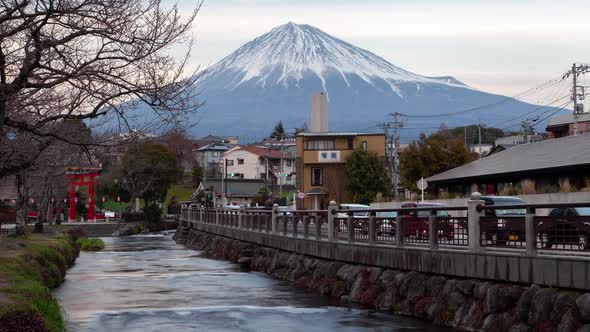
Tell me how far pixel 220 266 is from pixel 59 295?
15.2m

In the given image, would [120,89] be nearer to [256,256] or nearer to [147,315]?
[147,315]

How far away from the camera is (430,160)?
6594 centimetres

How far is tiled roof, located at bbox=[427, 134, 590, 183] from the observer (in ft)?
127

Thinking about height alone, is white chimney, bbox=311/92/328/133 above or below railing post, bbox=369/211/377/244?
above

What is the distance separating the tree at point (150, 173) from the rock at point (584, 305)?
280 feet

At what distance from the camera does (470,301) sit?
19.3 meters

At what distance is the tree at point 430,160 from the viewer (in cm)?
6569

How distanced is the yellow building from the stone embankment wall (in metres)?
53.0

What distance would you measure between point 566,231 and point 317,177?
243ft

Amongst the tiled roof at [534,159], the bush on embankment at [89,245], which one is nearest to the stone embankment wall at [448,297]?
the tiled roof at [534,159]

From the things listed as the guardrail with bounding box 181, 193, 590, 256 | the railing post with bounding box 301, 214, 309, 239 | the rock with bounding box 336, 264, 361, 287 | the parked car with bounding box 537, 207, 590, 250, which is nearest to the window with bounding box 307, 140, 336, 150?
the guardrail with bounding box 181, 193, 590, 256

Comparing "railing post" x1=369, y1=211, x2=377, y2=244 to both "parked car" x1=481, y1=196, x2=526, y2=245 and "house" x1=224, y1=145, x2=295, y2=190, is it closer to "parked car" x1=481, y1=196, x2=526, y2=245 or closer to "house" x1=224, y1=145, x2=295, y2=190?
"parked car" x1=481, y1=196, x2=526, y2=245

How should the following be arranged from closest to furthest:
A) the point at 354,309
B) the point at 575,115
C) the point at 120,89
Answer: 1. the point at 120,89
2. the point at 354,309
3. the point at 575,115

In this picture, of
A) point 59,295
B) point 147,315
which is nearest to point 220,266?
point 59,295
